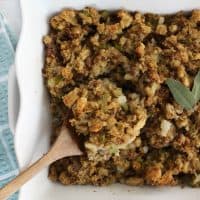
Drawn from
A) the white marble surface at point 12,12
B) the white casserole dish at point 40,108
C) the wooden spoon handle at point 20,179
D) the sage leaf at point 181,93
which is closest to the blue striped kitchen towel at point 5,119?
the white marble surface at point 12,12

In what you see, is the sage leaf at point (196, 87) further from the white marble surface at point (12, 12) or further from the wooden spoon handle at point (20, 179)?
the white marble surface at point (12, 12)

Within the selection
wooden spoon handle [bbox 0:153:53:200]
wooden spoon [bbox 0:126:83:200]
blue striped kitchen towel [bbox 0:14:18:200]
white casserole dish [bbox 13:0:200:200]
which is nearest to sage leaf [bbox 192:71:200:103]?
white casserole dish [bbox 13:0:200:200]

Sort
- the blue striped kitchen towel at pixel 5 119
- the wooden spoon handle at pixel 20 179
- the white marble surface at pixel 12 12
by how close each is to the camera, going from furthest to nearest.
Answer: the white marble surface at pixel 12 12 → the blue striped kitchen towel at pixel 5 119 → the wooden spoon handle at pixel 20 179

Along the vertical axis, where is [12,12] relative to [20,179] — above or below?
above

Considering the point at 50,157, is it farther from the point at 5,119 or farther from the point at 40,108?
the point at 5,119

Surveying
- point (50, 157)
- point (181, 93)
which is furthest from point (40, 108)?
point (181, 93)

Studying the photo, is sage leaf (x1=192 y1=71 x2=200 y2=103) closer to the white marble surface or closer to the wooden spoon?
the wooden spoon

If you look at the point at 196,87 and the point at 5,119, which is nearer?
the point at 196,87
